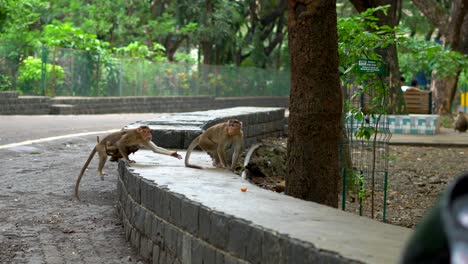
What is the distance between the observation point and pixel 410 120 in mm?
24000

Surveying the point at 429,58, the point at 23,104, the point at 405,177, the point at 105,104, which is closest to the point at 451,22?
A: the point at 105,104

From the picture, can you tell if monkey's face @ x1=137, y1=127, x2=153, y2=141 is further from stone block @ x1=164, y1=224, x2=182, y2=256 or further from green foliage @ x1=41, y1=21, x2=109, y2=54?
green foliage @ x1=41, y1=21, x2=109, y2=54

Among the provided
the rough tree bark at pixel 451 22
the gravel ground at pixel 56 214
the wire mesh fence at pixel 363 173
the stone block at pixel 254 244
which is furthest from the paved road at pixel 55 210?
the rough tree bark at pixel 451 22

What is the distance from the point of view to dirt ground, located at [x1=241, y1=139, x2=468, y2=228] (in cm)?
1070

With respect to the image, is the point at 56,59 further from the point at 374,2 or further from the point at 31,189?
the point at 31,189

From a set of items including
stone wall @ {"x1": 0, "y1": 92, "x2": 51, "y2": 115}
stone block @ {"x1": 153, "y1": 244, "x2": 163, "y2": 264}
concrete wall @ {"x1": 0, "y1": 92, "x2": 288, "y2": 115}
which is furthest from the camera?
concrete wall @ {"x1": 0, "y1": 92, "x2": 288, "y2": 115}

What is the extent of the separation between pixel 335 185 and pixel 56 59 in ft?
73.3

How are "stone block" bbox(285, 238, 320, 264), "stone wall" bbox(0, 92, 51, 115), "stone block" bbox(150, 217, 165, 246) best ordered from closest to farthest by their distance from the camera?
"stone block" bbox(285, 238, 320, 264) → "stone block" bbox(150, 217, 165, 246) → "stone wall" bbox(0, 92, 51, 115)

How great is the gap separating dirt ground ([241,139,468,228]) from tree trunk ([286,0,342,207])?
1.90m

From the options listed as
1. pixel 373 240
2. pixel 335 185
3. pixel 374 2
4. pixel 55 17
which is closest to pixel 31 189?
pixel 335 185

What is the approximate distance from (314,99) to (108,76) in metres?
24.9

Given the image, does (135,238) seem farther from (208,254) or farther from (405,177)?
(405,177)

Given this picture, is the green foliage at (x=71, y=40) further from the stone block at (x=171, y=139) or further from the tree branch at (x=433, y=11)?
the stone block at (x=171, y=139)

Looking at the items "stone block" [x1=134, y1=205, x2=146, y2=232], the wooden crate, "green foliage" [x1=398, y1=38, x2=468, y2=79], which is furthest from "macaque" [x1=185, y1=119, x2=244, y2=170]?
the wooden crate
